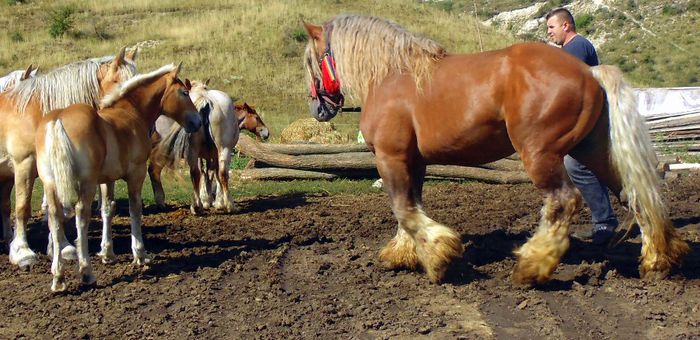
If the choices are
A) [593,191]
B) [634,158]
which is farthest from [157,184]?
[634,158]

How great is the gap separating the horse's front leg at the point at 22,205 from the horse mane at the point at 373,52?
9.41 feet

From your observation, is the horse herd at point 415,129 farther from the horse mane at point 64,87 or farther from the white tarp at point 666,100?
the white tarp at point 666,100

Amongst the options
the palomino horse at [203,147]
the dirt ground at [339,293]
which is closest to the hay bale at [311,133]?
the palomino horse at [203,147]

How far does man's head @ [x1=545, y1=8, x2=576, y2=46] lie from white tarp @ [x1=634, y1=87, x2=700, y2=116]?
352 inches

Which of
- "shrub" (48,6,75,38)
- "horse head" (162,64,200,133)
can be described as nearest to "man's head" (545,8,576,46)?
"horse head" (162,64,200,133)

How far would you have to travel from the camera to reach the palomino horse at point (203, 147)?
1107 cm

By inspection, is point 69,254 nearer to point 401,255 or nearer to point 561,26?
point 401,255

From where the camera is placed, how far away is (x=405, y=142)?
6.44 m

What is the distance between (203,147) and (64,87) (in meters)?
3.82

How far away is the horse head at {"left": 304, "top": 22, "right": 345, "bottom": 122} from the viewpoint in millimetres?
7133

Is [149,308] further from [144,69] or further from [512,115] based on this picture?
[144,69]

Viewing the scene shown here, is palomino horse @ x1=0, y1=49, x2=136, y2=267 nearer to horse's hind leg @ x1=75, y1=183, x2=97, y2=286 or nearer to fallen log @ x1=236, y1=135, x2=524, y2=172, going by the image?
horse's hind leg @ x1=75, y1=183, x2=97, y2=286

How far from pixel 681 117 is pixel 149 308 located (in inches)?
476

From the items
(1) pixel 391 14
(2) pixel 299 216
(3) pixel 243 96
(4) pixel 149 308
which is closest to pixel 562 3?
(1) pixel 391 14
